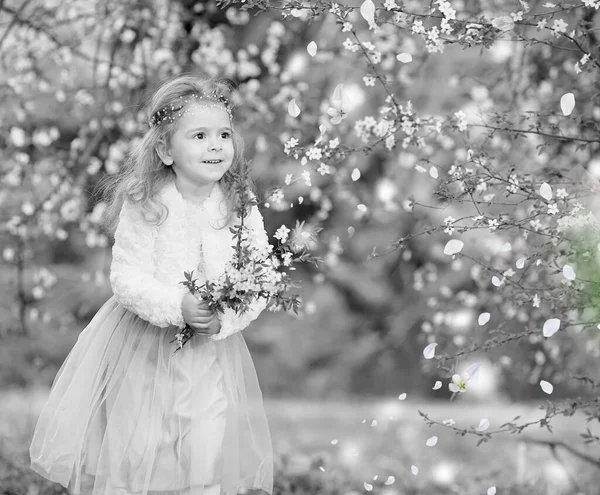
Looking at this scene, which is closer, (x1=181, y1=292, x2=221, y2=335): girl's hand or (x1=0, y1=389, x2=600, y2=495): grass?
(x1=181, y1=292, x2=221, y2=335): girl's hand

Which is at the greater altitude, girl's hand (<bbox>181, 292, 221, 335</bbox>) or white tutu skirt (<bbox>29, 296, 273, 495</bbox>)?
girl's hand (<bbox>181, 292, 221, 335</bbox>)

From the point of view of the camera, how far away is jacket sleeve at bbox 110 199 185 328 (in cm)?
222

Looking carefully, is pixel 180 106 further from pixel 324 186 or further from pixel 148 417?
pixel 324 186

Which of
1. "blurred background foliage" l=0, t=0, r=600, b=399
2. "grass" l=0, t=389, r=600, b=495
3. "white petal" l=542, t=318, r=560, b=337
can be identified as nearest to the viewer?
"white petal" l=542, t=318, r=560, b=337

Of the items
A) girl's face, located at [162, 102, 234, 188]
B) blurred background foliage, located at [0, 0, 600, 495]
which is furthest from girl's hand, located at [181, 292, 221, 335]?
blurred background foliage, located at [0, 0, 600, 495]

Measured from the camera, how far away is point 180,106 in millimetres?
2359

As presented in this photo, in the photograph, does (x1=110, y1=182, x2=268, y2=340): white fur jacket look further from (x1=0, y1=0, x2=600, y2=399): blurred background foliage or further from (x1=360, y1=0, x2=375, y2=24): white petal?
(x1=0, y1=0, x2=600, y2=399): blurred background foliage

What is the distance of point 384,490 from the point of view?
3818 millimetres

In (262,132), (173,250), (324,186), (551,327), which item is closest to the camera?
(551,327)

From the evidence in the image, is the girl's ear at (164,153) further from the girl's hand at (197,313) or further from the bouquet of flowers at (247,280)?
the girl's hand at (197,313)

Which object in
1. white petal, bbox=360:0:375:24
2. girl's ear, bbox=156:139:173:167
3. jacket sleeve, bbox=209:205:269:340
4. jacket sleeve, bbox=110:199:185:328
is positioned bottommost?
jacket sleeve, bbox=209:205:269:340

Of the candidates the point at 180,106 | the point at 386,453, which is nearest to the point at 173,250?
the point at 180,106

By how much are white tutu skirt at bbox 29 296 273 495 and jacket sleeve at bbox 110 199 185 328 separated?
0.44 feet

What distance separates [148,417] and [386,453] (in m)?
2.70
